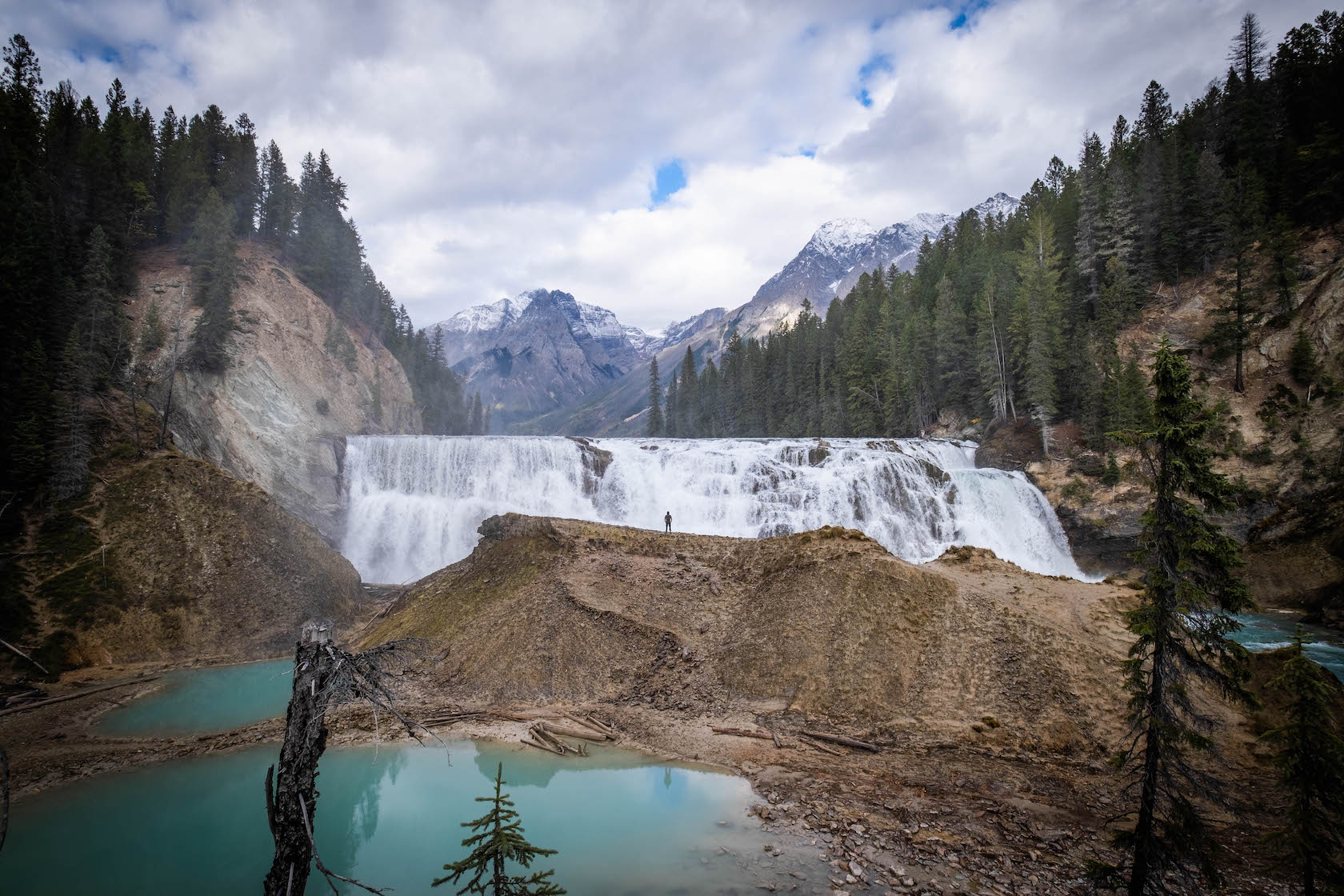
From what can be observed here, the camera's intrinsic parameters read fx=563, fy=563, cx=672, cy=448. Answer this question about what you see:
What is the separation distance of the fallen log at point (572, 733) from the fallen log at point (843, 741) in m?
5.19

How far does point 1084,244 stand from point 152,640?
217 feet

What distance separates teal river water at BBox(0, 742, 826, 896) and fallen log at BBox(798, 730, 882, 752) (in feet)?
8.56

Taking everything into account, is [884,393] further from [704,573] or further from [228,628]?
[228,628]

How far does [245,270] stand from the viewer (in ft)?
154

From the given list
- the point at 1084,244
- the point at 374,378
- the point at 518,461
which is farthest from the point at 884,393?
the point at 374,378

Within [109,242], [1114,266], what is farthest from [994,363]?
[109,242]

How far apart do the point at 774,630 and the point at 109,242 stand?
159ft

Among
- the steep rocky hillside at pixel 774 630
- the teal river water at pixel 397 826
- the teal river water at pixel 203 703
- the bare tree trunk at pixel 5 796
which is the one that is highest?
the bare tree trunk at pixel 5 796

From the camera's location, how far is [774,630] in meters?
17.7

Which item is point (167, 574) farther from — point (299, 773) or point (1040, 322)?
point (1040, 322)

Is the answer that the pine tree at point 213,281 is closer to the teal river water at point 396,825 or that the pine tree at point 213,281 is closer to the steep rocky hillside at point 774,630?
the steep rocky hillside at point 774,630

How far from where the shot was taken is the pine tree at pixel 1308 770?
22.4ft

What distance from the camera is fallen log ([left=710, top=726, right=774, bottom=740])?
14258mm

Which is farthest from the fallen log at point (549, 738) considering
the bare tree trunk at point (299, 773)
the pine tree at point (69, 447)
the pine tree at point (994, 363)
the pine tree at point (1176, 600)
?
the pine tree at point (994, 363)
